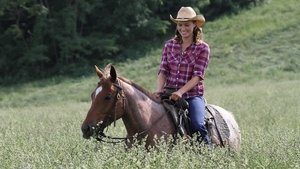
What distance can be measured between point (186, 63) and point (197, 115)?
2.35ft

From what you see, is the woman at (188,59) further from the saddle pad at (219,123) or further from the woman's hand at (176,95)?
the saddle pad at (219,123)

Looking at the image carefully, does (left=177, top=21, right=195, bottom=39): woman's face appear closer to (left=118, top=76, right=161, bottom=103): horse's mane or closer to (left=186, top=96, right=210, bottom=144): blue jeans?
(left=186, top=96, right=210, bottom=144): blue jeans

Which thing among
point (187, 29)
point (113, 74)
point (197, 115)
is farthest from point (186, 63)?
point (113, 74)

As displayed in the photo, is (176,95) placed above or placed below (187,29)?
below

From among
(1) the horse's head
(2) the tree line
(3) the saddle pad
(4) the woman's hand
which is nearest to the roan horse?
(1) the horse's head

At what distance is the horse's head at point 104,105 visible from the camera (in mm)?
6922

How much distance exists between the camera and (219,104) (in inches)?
724

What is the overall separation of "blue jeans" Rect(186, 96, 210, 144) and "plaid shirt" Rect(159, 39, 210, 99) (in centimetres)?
14

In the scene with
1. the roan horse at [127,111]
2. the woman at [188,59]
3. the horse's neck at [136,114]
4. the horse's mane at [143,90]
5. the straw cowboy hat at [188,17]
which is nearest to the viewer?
the roan horse at [127,111]

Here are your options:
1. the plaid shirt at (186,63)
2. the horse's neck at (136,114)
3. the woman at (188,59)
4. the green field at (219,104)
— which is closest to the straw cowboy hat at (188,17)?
the woman at (188,59)

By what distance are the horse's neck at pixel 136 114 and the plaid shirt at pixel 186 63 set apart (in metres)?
0.67

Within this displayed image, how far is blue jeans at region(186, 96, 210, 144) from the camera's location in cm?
772

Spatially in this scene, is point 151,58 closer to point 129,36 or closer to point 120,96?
point 129,36

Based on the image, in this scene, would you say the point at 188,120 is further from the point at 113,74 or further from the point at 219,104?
the point at 219,104
